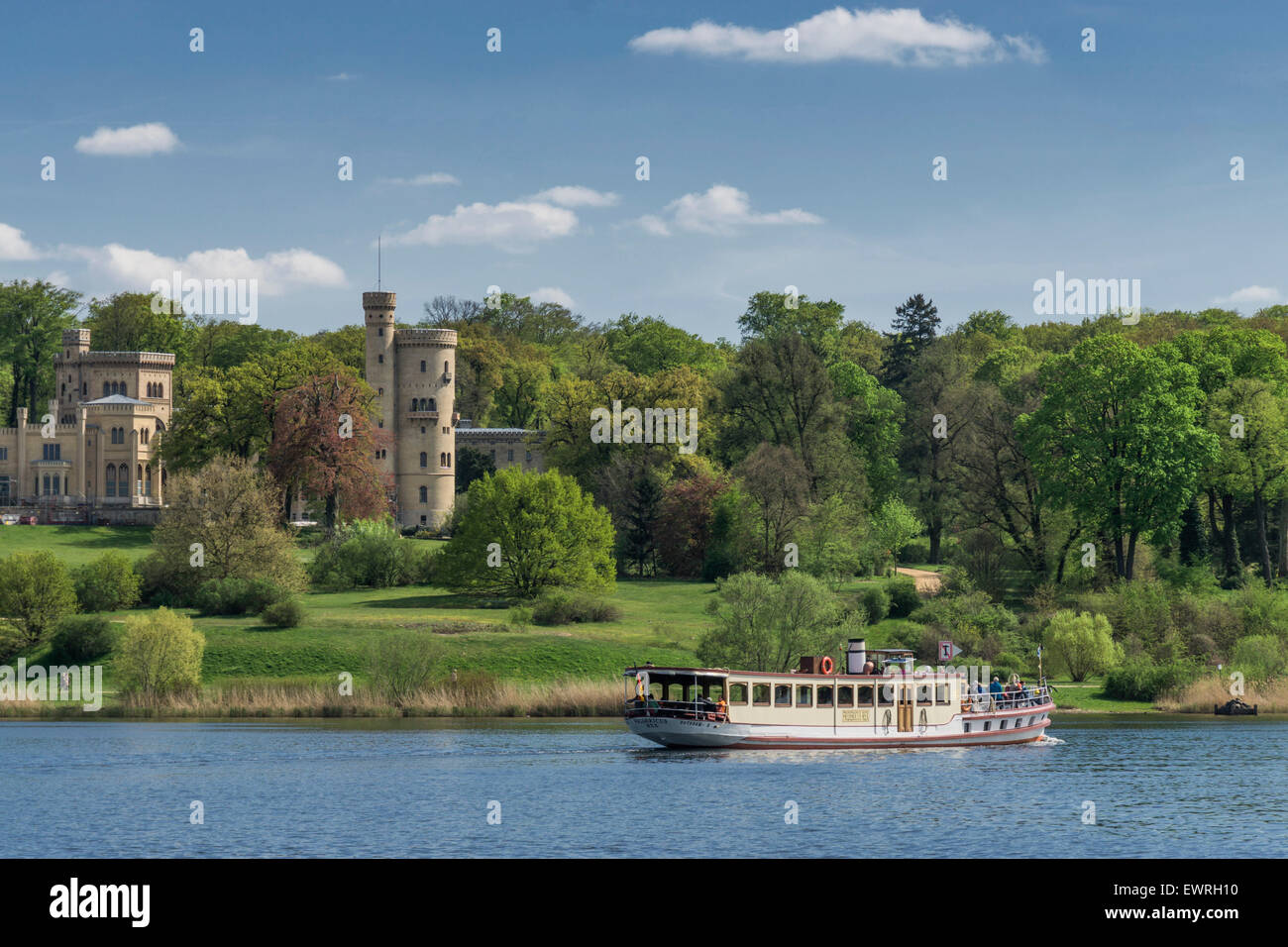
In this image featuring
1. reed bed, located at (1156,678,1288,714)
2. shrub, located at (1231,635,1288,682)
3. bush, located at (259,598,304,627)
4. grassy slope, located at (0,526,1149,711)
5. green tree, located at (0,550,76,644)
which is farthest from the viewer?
bush, located at (259,598,304,627)

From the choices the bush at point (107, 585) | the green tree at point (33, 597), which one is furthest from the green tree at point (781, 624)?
the bush at point (107, 585)

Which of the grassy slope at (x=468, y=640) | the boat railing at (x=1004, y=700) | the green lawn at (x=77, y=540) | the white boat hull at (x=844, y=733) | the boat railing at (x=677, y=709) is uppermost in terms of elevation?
the green lawn at (x=77, y=540)

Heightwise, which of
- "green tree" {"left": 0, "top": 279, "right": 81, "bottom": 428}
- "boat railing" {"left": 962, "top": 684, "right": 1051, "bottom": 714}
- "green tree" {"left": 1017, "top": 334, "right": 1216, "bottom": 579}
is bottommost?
"boat railing" {"left": 962, "top": 684, "right": 1051, "bottom": 714}

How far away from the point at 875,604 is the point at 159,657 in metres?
41.5

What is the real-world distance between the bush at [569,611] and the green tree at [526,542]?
318 inches

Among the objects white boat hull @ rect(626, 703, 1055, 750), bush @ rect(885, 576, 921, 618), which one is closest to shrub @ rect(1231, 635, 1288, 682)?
white boat hull @ rect(626, 703, 1055, 750)

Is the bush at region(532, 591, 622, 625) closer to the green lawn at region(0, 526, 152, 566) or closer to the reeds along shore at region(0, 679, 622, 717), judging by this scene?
the reeds along shore at region(0, 679, 622, 717)

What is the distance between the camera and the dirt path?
10662 centimetres

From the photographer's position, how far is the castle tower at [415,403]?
15188 cm

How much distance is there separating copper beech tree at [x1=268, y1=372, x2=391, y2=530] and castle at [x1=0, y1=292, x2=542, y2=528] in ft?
52.7

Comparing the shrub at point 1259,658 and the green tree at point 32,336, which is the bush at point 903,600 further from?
the green tree at point 32,336

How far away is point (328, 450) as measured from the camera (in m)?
125

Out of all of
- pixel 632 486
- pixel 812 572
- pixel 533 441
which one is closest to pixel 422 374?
pixel 533 441

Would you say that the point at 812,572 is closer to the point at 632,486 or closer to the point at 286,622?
the point at 632,486
